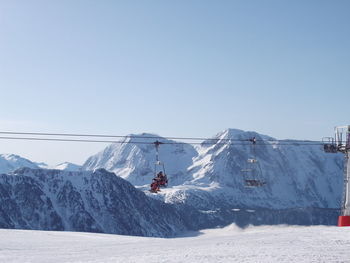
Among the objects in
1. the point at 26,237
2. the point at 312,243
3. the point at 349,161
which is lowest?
the point at 26,237

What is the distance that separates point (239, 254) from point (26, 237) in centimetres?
2934

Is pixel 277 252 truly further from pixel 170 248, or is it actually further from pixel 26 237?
pixel 26 237

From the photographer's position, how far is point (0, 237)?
165 ft

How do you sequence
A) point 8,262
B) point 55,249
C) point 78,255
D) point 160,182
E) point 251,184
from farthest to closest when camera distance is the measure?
point 251,184 < point 160,182 < point 55,249 < point 78,255 < point 8,262

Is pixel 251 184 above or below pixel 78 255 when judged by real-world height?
above

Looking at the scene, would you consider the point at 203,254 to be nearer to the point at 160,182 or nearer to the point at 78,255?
the point at 78,255

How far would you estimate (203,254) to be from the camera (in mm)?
32344

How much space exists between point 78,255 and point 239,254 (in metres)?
11.9

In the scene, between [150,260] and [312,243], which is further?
[312,243]

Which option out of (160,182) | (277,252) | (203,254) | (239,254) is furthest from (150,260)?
(160,182)

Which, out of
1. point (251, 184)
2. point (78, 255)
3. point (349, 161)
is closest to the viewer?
point (78, 255)

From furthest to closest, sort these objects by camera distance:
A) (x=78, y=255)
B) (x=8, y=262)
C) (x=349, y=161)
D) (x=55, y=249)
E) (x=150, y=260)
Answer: (x=349, y=161)
(x=55, y=249)
(x=78, y=255)
(x=8, y=262)
(x=150, y=260)

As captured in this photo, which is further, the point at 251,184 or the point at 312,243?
the point at 251,184

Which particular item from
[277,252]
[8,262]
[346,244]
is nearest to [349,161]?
[346,244]
